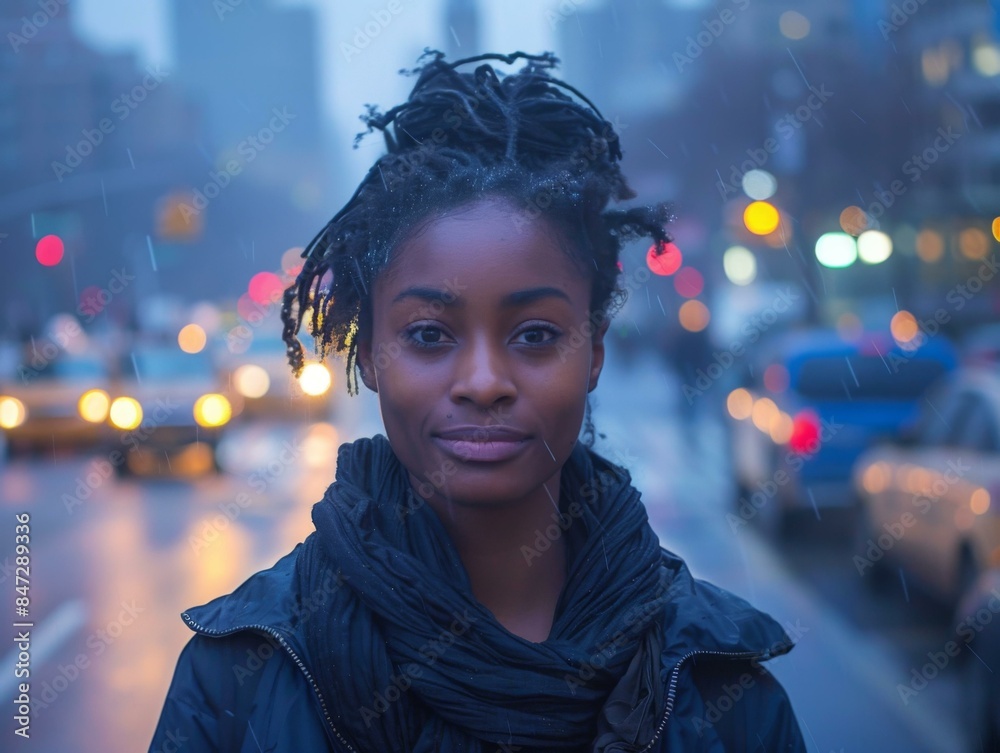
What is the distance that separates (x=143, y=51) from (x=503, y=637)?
72809 mm

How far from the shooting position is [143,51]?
68625mm

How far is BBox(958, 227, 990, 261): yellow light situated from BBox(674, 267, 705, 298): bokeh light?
34.1 feet

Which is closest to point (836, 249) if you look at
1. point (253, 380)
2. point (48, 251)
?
point (253, 380)

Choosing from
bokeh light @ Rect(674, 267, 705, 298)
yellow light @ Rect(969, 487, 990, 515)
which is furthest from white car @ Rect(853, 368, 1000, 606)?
bokeh light @ Rect(674, 267, 705, 298)

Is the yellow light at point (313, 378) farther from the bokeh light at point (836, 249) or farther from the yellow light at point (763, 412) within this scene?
the bokeh light at point (836, 249)

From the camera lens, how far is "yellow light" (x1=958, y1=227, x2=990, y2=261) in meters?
36.3

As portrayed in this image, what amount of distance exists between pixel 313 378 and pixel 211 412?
14612mm

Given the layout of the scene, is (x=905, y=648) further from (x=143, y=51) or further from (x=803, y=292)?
Result: (x=143, y=51)

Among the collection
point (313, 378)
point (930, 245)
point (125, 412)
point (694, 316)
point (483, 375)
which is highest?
point (930, 245)

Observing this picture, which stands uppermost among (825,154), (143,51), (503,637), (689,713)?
(143,51)

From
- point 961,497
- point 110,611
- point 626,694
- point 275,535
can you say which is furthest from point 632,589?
point 275,535

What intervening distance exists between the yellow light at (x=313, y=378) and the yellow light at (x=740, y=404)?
414 inches

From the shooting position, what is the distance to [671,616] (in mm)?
2061

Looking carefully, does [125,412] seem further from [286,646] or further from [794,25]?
[794,25]
